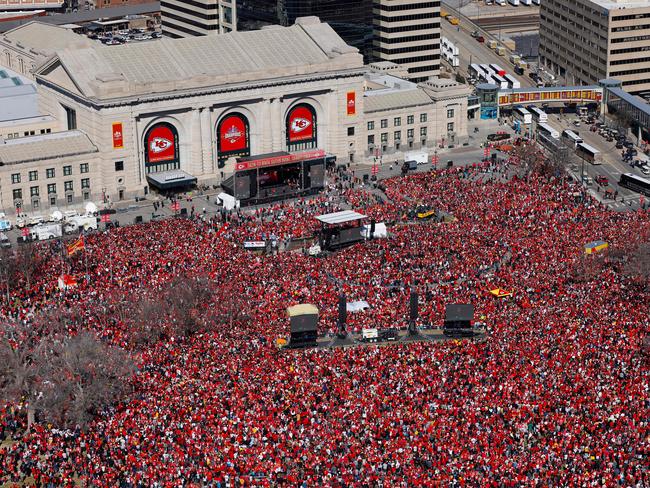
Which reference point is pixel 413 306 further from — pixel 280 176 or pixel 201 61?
pixel 201 61

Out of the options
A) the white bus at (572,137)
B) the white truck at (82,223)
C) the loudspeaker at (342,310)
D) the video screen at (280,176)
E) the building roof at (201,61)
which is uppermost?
the building roof at (201,61)

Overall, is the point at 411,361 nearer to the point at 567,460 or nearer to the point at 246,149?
the point at 567,460

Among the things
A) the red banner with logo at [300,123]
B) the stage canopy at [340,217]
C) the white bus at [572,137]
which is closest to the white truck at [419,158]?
the red banner with logo at [300,123]

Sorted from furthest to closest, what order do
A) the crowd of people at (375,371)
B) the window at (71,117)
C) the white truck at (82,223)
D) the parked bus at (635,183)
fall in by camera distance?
1. the window at (71,117)
2. the parked bus at (635,183)
3. the white truck at (82,223)
4. the crowd of people at (375,371)

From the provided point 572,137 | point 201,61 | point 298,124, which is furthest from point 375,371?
point 572,137

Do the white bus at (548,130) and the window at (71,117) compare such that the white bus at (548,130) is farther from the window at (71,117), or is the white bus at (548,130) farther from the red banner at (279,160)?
the window at (71,117)

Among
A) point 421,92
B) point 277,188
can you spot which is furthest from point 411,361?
point 421,92
